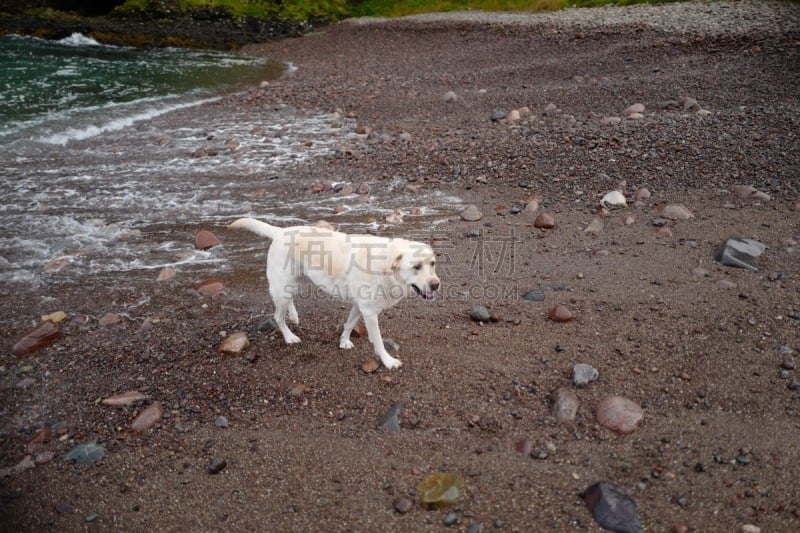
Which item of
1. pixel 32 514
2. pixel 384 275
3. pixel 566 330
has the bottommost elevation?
pixel 32 514

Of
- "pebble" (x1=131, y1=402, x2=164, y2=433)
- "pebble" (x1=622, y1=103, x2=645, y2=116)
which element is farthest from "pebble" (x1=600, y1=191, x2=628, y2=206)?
"pebble" (x1=131, y1=402, x2=164, y2=433)

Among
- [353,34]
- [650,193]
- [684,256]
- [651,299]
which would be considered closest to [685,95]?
[650,193]

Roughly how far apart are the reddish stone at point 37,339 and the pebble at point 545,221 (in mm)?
6727

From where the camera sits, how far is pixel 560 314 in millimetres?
6691

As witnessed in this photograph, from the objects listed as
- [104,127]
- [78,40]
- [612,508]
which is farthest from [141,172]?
[78,40]

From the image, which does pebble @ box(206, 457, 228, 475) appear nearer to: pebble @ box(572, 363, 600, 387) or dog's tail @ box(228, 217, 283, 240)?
dog's tail @ box(228, 217, 283, 240)

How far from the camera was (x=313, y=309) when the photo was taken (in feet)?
23.8

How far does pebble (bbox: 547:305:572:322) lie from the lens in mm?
6652

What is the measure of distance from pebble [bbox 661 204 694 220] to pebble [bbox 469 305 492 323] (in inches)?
153

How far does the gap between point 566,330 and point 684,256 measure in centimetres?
252

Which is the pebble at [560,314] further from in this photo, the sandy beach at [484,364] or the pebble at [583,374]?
the pebble at [583,374]

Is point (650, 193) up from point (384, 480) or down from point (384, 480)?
up

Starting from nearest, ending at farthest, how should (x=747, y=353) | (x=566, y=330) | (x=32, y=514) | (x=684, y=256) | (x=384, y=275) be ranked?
(x=32, y=514), (x=384, y=275), (x=747, y=353), (x=566, y=330), (x=684, y=256)

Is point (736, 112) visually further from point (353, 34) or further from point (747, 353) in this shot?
point (353, 34)
